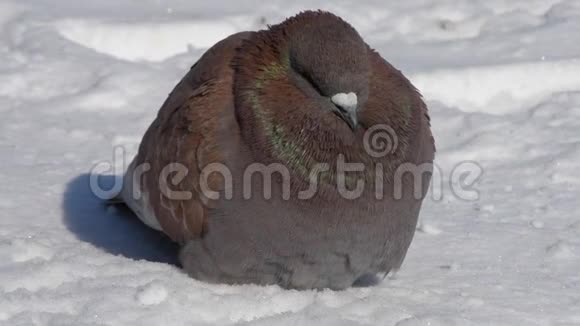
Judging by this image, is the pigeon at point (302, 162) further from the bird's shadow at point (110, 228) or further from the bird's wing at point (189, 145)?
the bird's shadow at point (110, 228)

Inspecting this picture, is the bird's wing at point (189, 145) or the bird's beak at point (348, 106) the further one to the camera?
the bird's wing at point (189, 145)

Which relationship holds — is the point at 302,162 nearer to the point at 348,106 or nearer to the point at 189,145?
the point at 348,106

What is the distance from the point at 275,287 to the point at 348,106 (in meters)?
0.77

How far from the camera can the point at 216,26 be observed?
22.0 feet

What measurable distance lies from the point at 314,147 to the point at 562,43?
10.4 feet

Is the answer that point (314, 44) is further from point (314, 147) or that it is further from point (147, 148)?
point (147, 148)

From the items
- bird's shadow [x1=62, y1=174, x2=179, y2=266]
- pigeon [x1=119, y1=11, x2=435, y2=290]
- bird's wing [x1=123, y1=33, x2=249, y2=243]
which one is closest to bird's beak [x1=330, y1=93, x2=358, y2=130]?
pigeon [x1=119, y1=11, x2=435, y2=290]

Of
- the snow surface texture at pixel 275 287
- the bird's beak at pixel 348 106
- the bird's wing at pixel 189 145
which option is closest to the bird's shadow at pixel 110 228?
the snow surface texture at pixel 275 287

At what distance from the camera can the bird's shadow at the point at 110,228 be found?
15.2ft

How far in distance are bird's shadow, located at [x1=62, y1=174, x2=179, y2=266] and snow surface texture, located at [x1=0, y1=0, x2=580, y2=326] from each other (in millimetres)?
11

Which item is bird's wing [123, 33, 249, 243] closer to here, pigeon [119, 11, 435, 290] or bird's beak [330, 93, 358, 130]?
pigeon [119, 11, 435, 290]

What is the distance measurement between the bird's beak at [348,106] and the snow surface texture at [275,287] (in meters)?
0.69

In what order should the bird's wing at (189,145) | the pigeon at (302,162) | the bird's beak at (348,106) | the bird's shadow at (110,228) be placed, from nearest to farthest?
the bird's beak at (348,106) → the pigeon at (302,162) → the bird's wing at (189,145) → the bird's shadow at (110,228)

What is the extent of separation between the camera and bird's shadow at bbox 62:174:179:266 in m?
4.64
